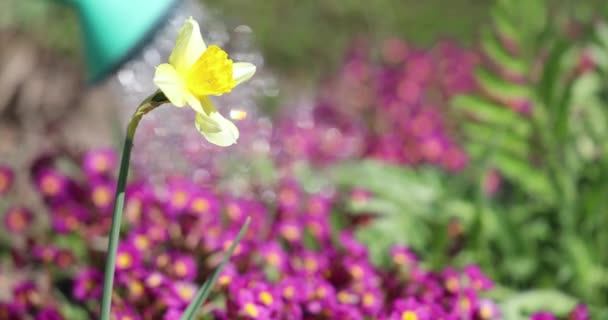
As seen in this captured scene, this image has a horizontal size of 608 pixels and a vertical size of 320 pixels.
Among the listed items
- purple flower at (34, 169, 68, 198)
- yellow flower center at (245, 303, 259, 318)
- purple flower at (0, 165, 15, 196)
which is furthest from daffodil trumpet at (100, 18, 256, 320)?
purple flower at (0, 165, 15, 196)

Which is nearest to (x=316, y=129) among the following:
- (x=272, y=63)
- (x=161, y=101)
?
(x=272, y=63)

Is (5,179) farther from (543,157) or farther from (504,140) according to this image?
(543,157)

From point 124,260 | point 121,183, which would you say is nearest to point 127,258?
point 124,260

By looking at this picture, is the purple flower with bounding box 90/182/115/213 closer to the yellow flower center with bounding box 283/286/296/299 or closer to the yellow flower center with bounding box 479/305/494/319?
the yellow flower center with bounding box 283/286/296/299

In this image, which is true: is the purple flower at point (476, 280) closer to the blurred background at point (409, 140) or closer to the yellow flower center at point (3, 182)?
the blurred background at point (409, 140)

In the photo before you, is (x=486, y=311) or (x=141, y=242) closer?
(x=486, y=311)

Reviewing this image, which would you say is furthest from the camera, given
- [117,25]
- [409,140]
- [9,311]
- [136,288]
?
[409,140]

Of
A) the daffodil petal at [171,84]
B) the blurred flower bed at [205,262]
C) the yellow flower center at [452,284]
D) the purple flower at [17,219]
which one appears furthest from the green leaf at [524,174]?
the daffodil petal at [171,84]
